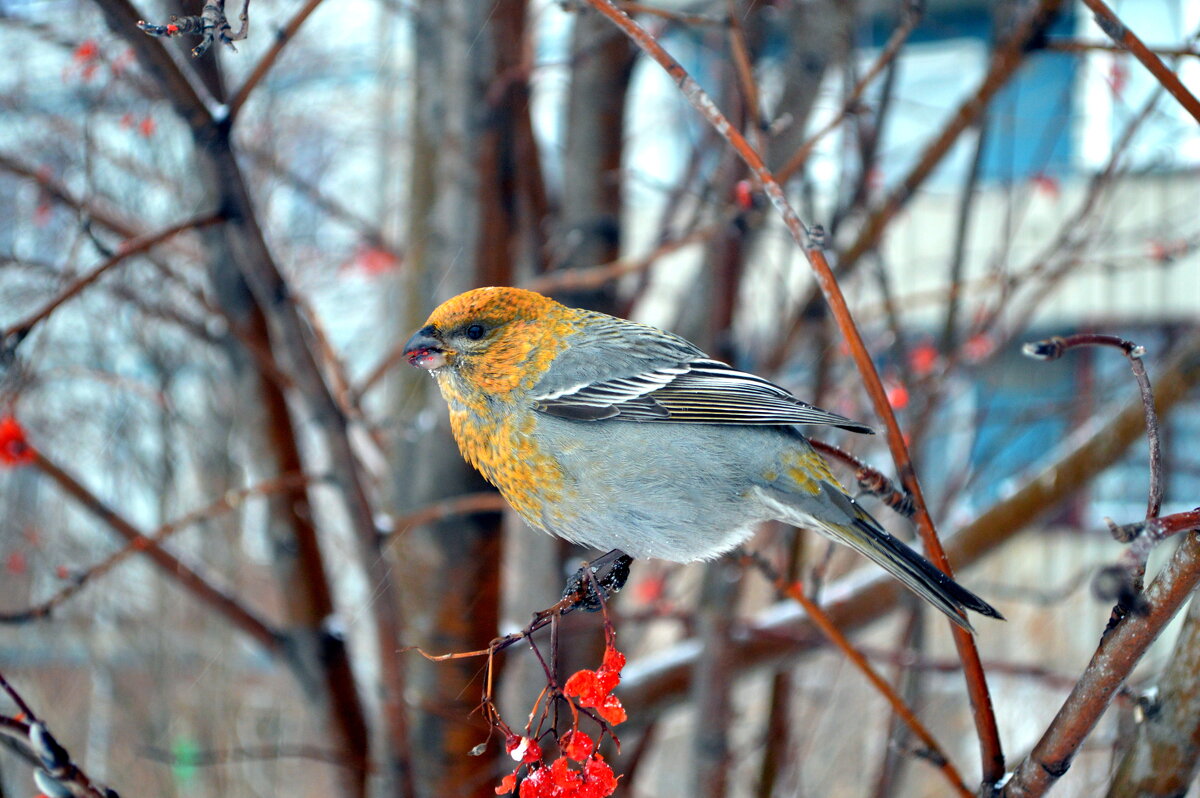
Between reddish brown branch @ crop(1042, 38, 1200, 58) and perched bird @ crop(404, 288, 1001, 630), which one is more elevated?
reddish brown branch @ crop(1042, 38, 1200, 58)

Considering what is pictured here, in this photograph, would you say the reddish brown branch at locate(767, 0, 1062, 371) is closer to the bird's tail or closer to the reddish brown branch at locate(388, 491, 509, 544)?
the reddish brown branch at locate(388, 491, 509, 544)

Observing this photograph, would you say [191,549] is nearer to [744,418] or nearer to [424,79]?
[424,79]

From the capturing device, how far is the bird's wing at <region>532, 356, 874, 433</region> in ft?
4.87

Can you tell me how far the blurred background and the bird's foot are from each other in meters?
0.21

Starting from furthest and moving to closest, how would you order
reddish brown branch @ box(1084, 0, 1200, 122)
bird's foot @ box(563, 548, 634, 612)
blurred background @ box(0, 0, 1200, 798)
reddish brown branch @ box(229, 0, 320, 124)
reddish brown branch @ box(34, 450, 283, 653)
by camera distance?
reddish brown branch @ box(34, 450, 283, 653) < blurred background @ box(0, 0, 1200, 798) < reddish brown branch @ box(229, 0, 320, 124) < bird's foot @ box(563, 548, 634, 612) < reddish brown branch @ box(1084, 0, 1200, 122)

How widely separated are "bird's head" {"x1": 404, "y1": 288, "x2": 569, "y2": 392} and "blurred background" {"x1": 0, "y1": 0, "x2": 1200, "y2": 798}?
0.45 meters

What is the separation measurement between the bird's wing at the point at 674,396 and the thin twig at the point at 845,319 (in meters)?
0.21

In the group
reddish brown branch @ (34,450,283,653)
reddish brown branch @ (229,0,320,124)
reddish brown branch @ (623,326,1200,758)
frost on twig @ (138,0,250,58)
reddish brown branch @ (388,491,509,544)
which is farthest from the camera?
reddish brown branch @ (34,450,283,653)

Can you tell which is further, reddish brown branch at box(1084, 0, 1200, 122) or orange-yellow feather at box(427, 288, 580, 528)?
orange-yellow feather at box(427, 288, 580, 528)

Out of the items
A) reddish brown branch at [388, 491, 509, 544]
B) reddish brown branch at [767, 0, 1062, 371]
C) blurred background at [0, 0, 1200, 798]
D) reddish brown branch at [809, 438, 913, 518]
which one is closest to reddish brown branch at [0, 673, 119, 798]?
blurred background at [0, 0, 1200, 798]

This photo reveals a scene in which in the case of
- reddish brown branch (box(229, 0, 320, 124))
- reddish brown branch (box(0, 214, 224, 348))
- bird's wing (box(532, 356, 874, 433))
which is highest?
reddish brown branch (box(229, 0, 320, 124))

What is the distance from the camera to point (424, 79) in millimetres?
3104

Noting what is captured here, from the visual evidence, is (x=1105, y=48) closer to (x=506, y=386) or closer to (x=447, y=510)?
(x=506, y=386)

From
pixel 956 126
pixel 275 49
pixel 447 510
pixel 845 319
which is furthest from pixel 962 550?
pixel 275 49
